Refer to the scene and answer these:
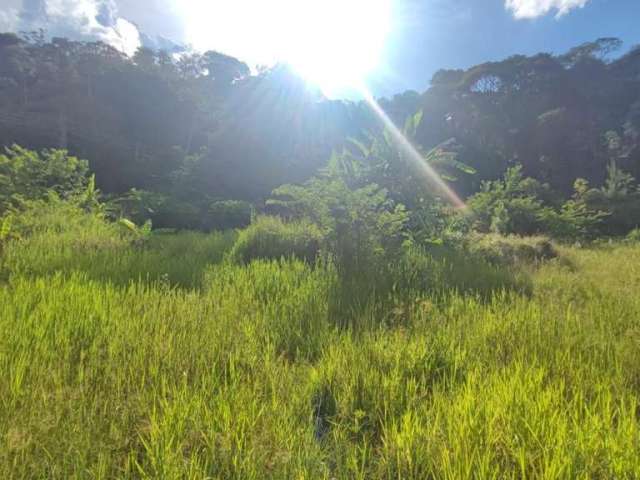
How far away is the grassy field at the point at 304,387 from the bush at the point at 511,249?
3379mm

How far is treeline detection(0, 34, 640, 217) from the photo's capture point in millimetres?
19969

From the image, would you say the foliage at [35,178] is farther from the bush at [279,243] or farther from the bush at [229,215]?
the bush at [279,243]

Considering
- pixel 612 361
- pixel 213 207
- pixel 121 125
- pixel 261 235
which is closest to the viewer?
pixel 612 361

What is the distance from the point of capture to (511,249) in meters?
7.31

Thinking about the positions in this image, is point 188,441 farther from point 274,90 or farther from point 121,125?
point 121,125

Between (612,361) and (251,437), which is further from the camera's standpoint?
(612,361)

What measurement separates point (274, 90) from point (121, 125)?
11.9 meters

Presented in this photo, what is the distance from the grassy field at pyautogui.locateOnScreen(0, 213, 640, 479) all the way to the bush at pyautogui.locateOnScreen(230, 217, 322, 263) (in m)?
2.30

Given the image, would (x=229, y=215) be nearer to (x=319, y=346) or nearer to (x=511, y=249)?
(x=511, y=249)

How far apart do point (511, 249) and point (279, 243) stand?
4.93m

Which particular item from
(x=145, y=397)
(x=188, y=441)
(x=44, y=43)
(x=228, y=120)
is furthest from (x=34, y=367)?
(x=44, y=43)

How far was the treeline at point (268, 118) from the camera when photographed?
20.0 meters

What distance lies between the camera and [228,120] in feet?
73.0

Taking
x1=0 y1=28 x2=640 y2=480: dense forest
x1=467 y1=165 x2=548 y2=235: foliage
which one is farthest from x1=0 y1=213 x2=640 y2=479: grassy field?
x1=467 y1=165 x2=548 y2=235: foliage
